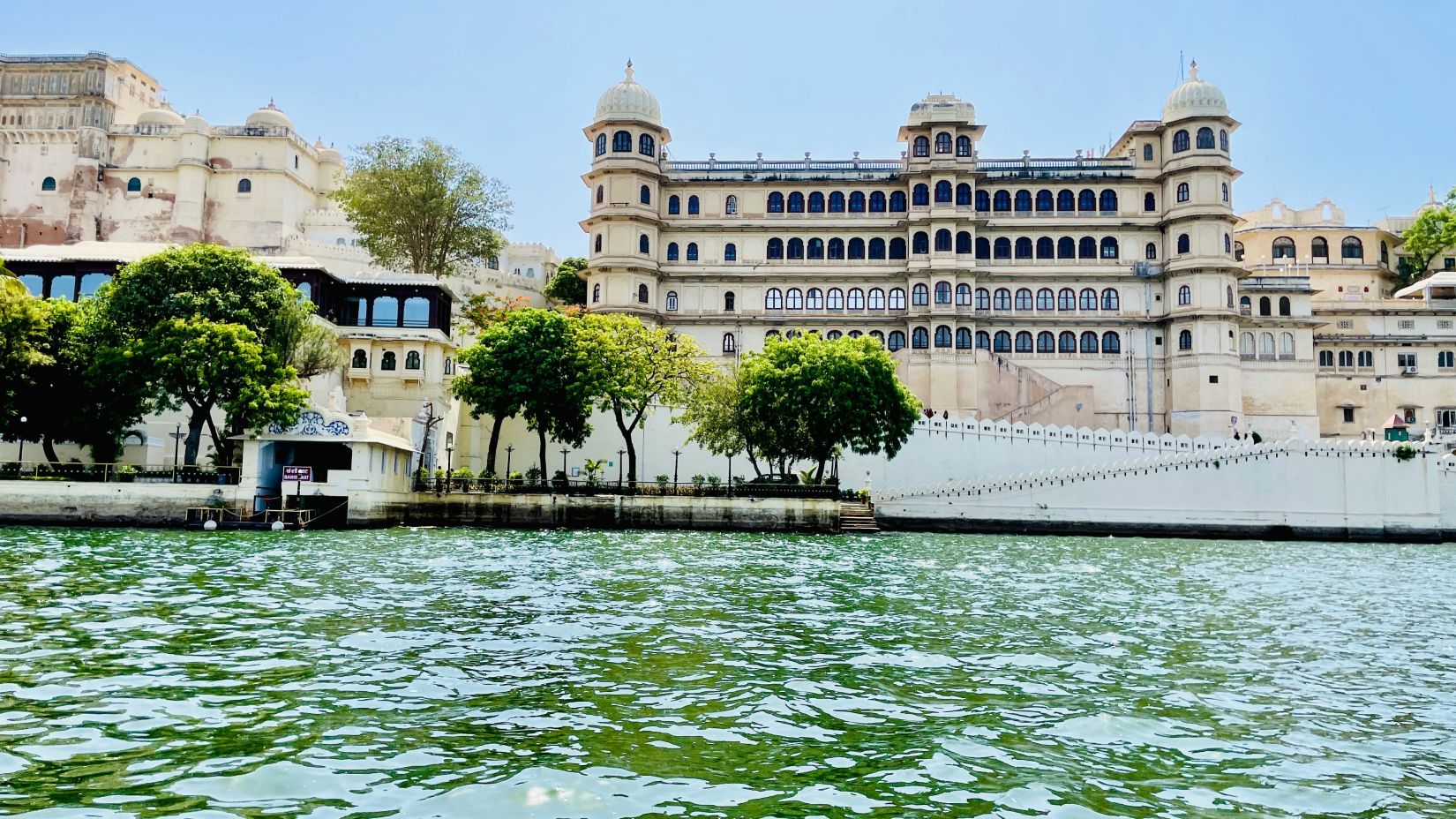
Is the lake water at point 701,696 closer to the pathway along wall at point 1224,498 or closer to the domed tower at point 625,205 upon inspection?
the pathway along wall at point 1224,498

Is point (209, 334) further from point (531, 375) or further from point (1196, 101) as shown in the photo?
point (1196, 101)

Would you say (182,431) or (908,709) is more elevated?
(182,431)

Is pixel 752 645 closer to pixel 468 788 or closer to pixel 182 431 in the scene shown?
pixel 468 788

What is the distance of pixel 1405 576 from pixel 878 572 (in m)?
13.5

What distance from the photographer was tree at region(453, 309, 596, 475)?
43.0m

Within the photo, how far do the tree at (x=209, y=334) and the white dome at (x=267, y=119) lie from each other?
37.8 meters

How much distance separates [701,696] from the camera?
36.3 ft

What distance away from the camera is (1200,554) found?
33469 mm

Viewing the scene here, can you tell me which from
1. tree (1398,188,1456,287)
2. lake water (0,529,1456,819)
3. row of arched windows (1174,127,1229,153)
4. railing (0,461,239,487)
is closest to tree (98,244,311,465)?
railing (0,461,239,487)

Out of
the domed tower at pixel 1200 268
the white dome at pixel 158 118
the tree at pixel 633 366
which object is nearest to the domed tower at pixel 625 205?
the tree at pixel 633 366

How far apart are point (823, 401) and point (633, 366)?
8.07m

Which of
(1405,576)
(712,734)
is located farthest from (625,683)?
(1405,576)

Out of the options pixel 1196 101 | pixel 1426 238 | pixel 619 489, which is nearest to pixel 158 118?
pixel 619 489

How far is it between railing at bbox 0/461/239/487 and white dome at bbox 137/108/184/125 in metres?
42.0
